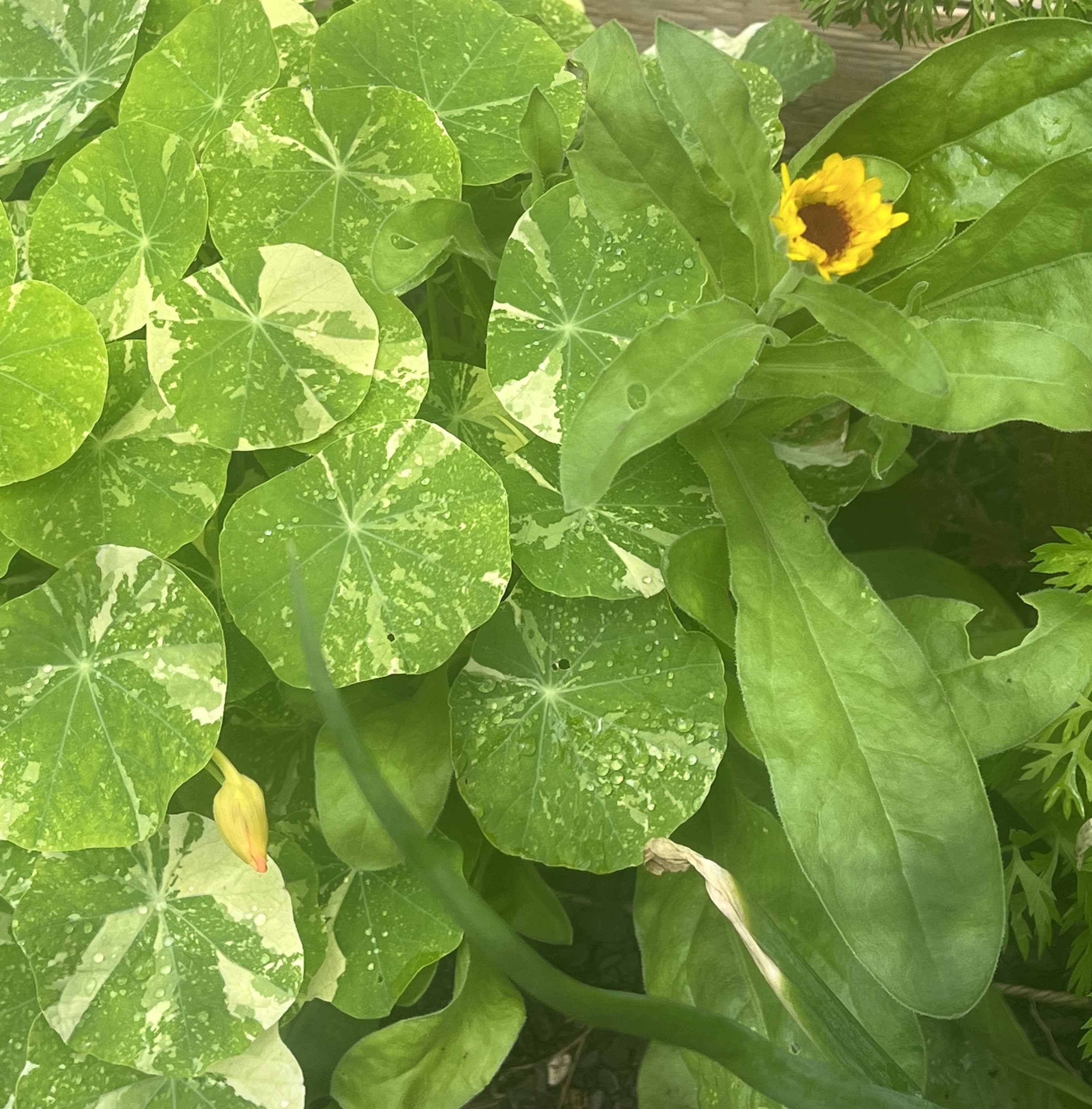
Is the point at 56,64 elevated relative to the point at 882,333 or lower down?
elevated

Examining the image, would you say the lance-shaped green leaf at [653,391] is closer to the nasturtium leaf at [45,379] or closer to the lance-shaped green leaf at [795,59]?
the nasturtium leaf at [45,379]

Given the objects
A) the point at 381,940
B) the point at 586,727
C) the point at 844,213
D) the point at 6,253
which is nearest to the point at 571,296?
the point at 844,213

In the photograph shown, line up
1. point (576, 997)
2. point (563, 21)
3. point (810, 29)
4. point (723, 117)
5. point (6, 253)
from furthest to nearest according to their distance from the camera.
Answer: point (810, 29) → point (563, 21) → point (6, 253) → point (723, 117) → point (576, 997)

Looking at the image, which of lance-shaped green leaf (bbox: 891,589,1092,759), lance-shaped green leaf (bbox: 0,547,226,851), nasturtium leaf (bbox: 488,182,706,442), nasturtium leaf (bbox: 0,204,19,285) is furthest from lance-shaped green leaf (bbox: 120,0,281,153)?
lance-shaped green leaf (bbox: 891,589,1092,759)

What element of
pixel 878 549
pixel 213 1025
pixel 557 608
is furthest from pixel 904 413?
pixel 213 1025

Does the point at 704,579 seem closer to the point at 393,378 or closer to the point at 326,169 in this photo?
the point at 393,378

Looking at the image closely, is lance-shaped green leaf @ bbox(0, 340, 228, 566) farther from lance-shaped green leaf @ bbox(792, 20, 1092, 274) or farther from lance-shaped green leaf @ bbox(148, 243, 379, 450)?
lance-shaped green leaf @ bbox(792, 20, 1092, 274)

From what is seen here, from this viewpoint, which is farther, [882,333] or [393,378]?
[393,378]
